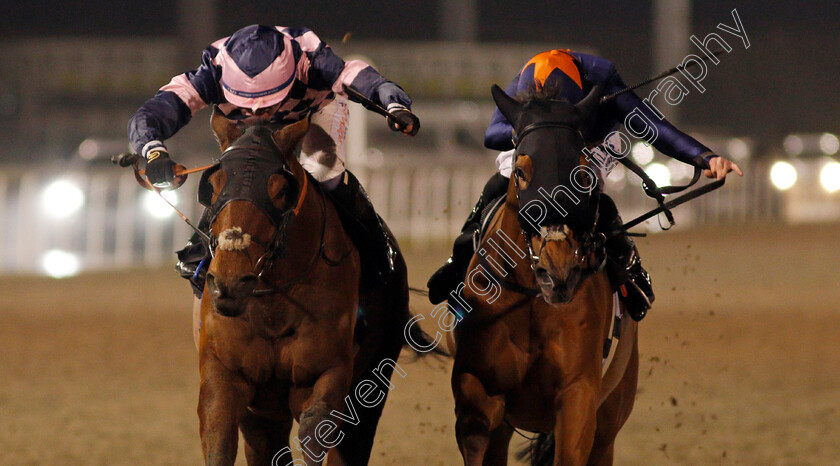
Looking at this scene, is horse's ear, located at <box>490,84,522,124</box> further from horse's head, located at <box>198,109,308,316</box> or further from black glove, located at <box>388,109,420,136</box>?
horse's head, located at <box>198,109,308,316</box>

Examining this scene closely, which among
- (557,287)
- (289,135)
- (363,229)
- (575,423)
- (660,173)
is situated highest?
(660,173)

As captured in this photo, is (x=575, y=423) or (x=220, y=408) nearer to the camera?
(x=220, y=408)

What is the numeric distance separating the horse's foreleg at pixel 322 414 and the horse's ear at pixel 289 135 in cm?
76

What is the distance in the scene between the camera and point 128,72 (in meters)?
26.4

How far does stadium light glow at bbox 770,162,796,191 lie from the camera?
2022 centimetres

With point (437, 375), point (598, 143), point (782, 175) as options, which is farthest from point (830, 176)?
point (598, 143)

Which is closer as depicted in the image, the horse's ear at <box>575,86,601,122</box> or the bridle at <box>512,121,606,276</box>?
the bridle at <box>512,121,606,276</box>

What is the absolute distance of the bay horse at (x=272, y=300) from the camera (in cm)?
350

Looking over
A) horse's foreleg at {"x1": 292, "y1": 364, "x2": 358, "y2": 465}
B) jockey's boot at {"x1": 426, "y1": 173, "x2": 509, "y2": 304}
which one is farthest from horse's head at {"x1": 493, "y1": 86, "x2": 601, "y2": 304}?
horse's foreleg at {"x1": 292, "y1": 364, "x2": 358, "y2": 465}

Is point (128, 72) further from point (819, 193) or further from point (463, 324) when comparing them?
point (463, 324)

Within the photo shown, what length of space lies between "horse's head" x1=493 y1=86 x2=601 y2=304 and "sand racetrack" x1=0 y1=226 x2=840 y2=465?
223 centimetres

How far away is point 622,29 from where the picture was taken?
4362cm

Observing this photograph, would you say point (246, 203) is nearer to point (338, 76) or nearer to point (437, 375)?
point (338, 76)

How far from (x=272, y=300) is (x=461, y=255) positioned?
3.12 ft
